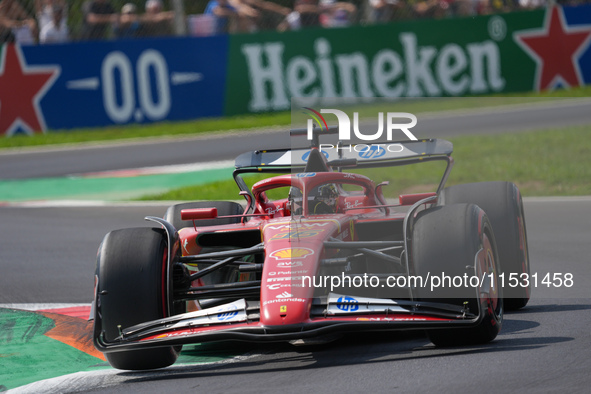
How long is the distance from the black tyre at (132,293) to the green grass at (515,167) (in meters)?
4.54

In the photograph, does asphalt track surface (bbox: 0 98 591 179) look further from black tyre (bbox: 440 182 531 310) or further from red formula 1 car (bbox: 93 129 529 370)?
red formula 1 car (bbox: 93 129 529 370)

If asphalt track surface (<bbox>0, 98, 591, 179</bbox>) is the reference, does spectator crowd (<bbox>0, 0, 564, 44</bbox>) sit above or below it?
above

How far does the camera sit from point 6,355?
601cm

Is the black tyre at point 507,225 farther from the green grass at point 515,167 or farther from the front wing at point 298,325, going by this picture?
the green grass at point 515,167

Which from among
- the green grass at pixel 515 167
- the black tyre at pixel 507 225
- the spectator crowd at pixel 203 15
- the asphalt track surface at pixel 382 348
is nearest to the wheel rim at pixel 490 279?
the asphalt track surface at pixel 382 348

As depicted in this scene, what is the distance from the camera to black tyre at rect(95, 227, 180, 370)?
5.40m

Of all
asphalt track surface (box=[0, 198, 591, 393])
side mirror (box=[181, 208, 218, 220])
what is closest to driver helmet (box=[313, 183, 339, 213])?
side mirror (box=[181, 208, 218, 220])

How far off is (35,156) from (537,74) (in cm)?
952

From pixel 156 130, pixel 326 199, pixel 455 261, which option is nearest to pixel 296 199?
pixel 326 199

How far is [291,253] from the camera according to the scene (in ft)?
17.8

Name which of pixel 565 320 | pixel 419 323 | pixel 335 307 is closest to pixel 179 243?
pixel 335 307

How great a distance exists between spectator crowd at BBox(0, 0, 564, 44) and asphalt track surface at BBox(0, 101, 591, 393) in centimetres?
720

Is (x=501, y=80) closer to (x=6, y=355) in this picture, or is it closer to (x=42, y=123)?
(x=42, y=123)

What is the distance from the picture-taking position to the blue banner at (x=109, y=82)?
1709 cm
